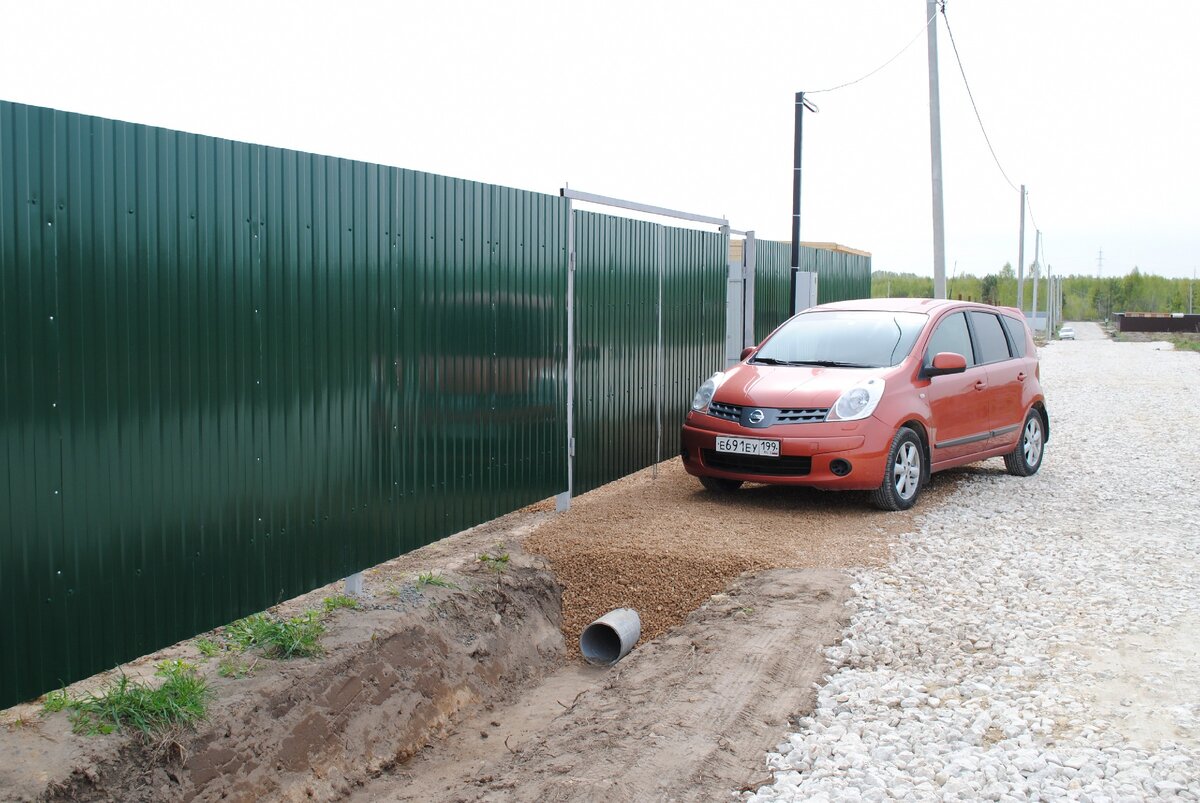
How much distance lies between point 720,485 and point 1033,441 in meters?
3.86

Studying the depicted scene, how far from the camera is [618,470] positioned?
9953 mm

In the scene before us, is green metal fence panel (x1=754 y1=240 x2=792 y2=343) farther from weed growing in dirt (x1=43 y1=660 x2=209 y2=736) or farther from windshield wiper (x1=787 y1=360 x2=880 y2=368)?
weed growing in dirt (x1=43 y1=660 x2=209 y2=736)

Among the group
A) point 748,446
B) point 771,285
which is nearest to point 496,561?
point 748,446

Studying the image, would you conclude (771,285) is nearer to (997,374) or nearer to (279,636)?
(997,374)

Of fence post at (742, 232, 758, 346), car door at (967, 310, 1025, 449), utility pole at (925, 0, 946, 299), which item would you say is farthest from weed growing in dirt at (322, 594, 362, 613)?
utility pole at (925, 0, 946, 299)

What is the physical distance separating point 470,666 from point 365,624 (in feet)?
2.32

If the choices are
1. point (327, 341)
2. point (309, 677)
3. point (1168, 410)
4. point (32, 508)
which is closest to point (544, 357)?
point (327, 341)

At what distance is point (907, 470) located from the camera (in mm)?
9227

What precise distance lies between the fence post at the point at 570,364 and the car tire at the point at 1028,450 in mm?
→ 4920

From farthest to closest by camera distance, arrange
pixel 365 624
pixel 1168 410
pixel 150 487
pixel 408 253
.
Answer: pixel 1168 410
pixel 408 253
pixel 365 624
pixel 150 487

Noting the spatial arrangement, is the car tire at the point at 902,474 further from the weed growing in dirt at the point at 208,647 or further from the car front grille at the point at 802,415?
the weed growing in dirt at the point at 208,647

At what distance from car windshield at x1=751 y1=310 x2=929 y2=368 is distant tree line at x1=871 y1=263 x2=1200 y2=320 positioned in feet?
312

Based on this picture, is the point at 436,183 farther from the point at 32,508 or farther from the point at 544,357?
the point at 32,508

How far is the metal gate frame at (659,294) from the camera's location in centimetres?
872
